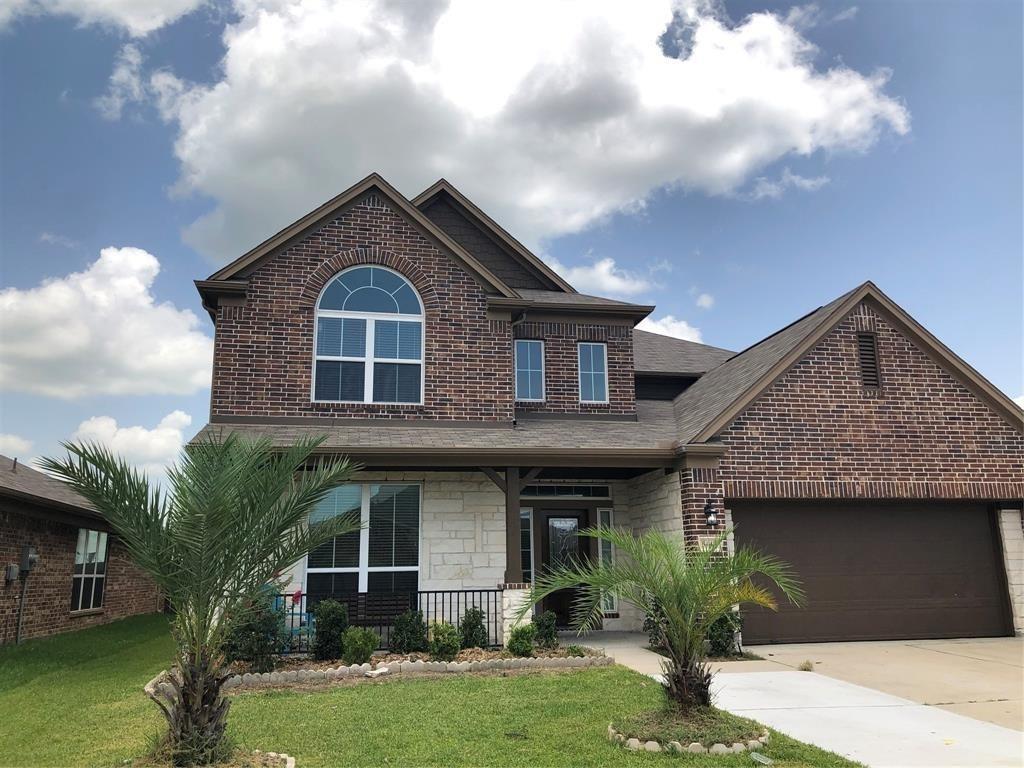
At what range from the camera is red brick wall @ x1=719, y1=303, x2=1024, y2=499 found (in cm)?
1208

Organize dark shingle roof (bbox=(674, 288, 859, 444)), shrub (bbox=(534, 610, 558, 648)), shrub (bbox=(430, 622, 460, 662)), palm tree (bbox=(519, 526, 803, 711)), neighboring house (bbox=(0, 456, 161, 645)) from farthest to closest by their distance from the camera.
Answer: neighboring house (bbox=(0, 456, 161, 645))
dark shingle roof (bbox=(674, 288, 859, 444))
shrub (bbox=(534, 610, 558, 648))
shrub (bbox=(430, 622, 460, 662))
palm tree (bbox=(519, 526, 803, 711))

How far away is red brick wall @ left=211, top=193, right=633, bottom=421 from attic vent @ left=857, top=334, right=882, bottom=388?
246 inches

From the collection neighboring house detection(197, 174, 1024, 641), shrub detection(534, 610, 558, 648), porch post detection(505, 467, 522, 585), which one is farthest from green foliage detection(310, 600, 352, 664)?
shrub detection(534, 610, 558, 648)

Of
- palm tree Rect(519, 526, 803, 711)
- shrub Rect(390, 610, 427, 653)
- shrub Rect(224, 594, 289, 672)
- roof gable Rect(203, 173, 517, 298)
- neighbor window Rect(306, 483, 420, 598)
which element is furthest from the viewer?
roof gable Rect(203, 173, 517, 298)

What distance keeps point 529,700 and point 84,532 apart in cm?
1307

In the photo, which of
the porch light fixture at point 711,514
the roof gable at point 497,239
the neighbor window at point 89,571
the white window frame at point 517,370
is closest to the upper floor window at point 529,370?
the white window frame at point 517,370

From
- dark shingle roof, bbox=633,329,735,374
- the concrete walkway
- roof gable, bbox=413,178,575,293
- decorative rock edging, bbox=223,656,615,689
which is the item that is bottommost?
the concrete walkway

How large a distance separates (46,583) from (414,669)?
921cm

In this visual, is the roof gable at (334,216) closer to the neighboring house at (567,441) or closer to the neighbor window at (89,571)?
the neighboring house at (567,441)

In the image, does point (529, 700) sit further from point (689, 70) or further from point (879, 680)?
point (689, 70)

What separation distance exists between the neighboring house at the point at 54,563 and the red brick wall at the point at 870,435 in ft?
34.9

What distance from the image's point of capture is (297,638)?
1063cm

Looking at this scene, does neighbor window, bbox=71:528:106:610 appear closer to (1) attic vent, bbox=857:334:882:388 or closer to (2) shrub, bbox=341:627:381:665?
(2) shrub, bbox=341:627:381:665

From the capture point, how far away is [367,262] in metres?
13.4
